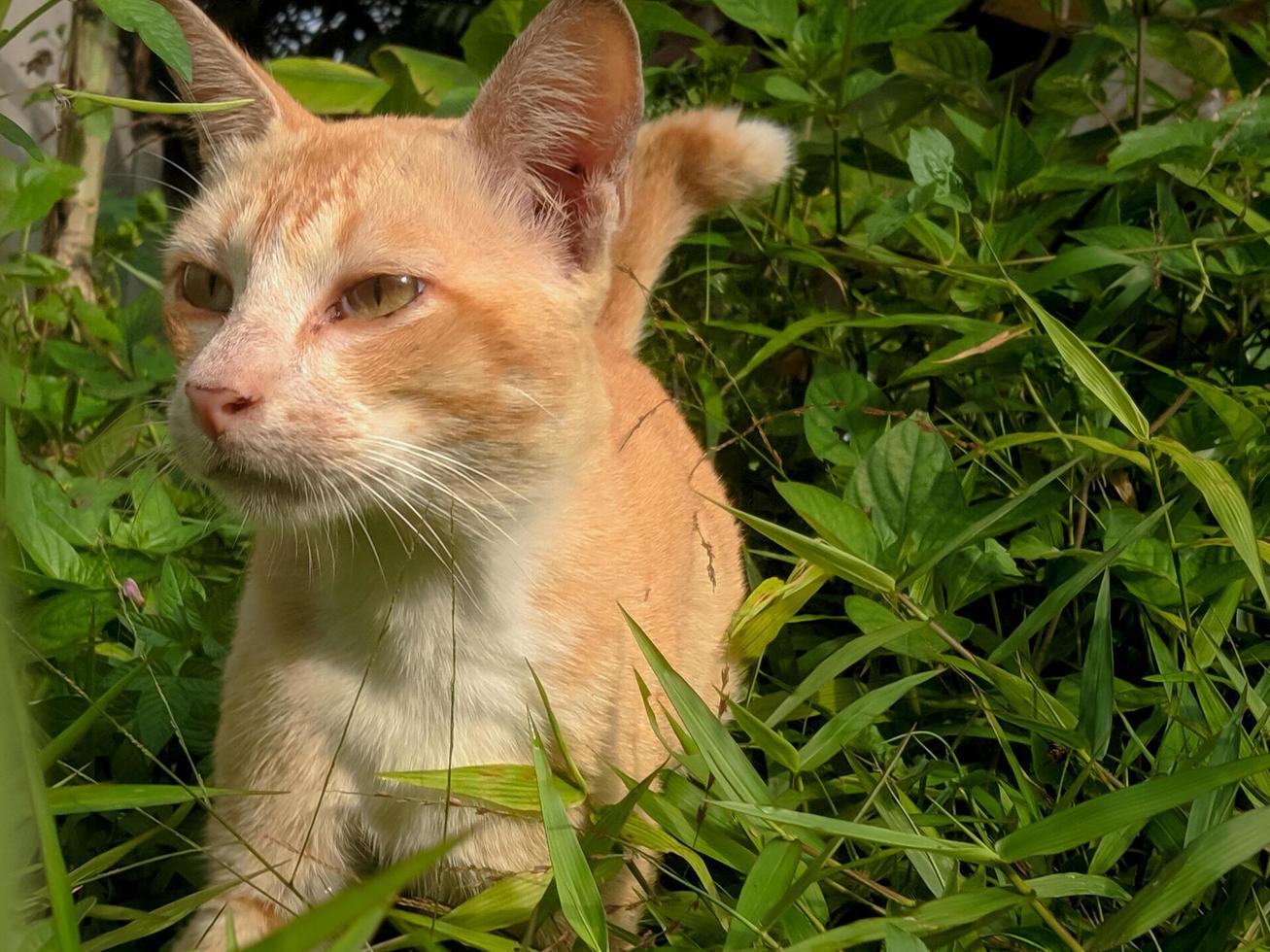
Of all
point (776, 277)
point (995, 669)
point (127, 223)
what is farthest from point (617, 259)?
point (127, 223)

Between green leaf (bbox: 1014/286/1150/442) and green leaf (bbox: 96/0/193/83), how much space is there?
3.30 ft

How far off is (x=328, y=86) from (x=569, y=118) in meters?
1.39

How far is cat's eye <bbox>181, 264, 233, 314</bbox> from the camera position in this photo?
1393 millimetres

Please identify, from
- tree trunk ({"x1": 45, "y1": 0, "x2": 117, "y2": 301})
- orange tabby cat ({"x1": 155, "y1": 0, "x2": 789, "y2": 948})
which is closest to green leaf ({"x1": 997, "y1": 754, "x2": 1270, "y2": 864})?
orange tabby cat ({"x1": 155, "y1": 0, "x2": 789, "y2": 948})

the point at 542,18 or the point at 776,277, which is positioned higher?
the point at 542,18

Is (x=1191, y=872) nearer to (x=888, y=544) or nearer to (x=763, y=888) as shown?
(x=763, y=888)

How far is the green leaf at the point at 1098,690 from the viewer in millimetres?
1263

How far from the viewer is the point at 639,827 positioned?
3.90 feet

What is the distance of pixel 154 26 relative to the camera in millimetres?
1147

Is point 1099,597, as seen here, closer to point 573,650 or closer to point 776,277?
point 573,650

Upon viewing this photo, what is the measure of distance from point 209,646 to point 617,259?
3.06 ft

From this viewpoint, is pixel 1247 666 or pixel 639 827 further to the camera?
pixel 1247 666

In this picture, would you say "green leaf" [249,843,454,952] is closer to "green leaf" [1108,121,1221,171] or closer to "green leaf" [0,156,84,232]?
"green leaf" [0,156,84,232]

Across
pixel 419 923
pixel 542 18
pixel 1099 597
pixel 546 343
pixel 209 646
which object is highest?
pixel 542 18
